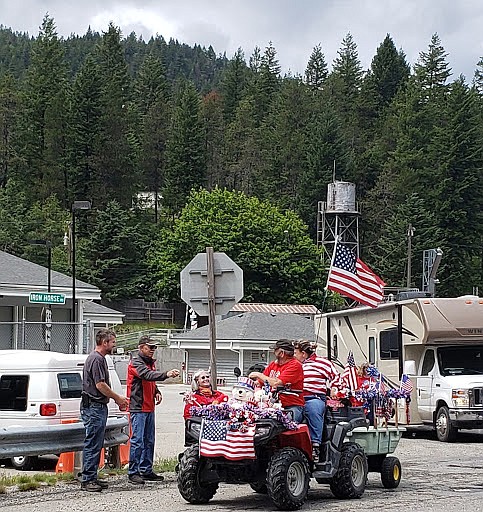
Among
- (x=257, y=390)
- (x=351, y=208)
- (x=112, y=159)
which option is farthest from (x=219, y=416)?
(x=112, y=159)

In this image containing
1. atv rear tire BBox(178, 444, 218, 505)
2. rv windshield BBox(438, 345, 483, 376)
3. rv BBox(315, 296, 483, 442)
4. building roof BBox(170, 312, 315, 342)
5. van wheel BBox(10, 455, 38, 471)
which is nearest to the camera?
atv rear tire BBox(178, 444, 218, 505)

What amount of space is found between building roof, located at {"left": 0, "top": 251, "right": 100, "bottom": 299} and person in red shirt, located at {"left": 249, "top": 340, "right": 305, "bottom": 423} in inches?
1210

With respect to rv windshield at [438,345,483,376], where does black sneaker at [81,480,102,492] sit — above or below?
below

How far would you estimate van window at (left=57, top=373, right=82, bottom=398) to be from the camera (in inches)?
610

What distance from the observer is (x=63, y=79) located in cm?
11169

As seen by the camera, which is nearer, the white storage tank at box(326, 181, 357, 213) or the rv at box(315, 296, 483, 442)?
the rv at box(315, 296, 483, 442)

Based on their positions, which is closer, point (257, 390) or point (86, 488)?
point (257, 390)

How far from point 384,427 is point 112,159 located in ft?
305

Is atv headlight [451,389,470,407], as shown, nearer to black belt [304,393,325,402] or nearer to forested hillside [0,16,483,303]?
black belt [304,393,325,402]

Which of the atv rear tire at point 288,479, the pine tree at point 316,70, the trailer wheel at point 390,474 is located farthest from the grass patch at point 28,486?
the pine tree at point 316,70

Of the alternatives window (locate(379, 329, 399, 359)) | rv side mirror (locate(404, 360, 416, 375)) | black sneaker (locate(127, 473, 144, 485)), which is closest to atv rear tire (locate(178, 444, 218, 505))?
black sneaker (locate(127, 473, 144, 485))

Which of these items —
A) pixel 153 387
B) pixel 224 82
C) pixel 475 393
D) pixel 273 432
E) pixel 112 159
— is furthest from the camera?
pixel 224 82

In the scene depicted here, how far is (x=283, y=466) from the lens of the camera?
11352mm

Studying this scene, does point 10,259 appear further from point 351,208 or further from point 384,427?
point 351,208
